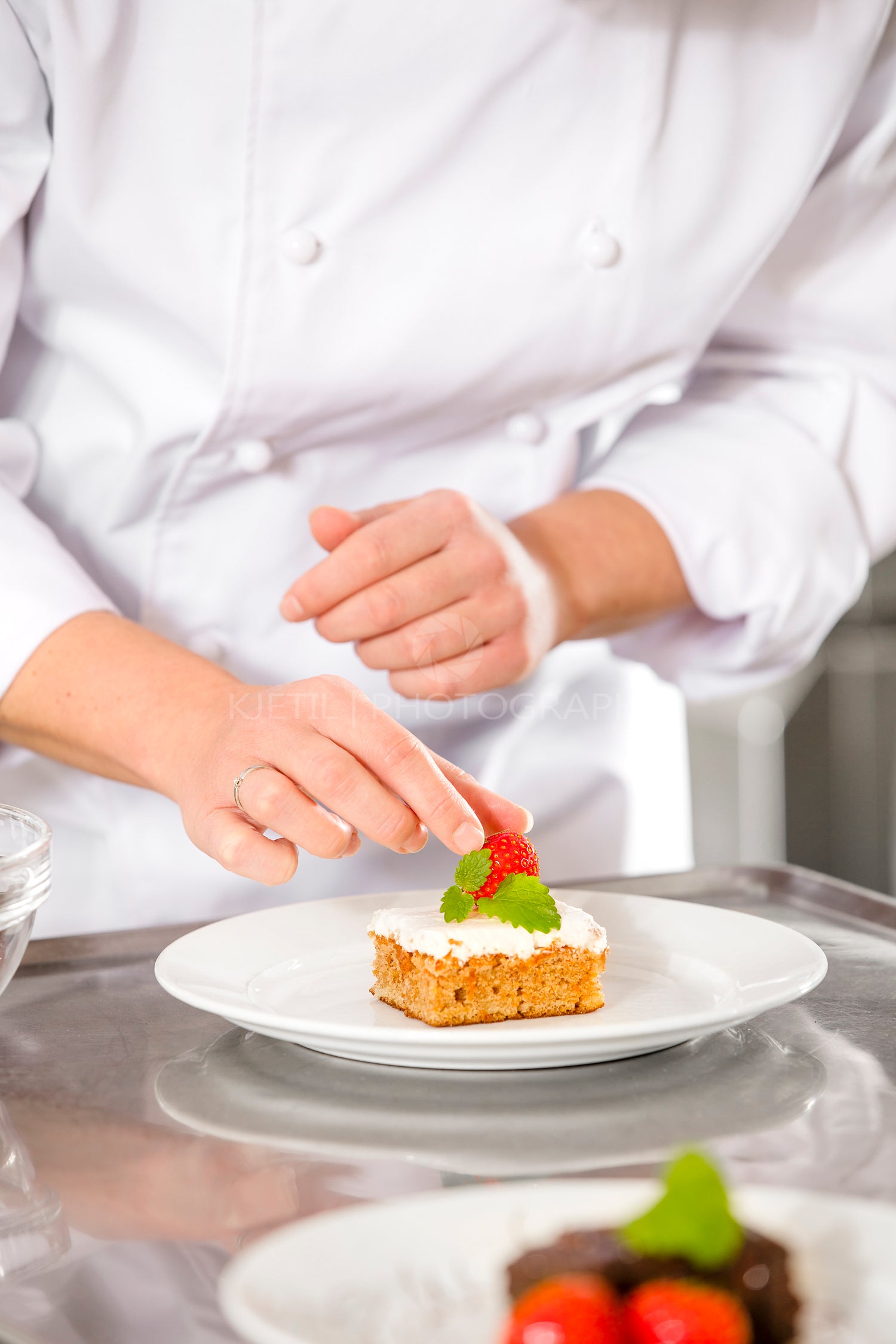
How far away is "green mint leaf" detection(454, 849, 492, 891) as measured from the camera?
714 millimetres

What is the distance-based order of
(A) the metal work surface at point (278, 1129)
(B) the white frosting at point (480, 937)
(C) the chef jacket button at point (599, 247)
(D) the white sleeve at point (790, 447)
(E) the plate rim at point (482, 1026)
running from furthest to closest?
(D) the white sleeve at point (790, 447), (C) the chef jacket button at point (599, 247), (B) the white frosting at point (480, 937), (E) the plate rim at point (482, 1026), (A) the metal work surface at point (278, 1129)

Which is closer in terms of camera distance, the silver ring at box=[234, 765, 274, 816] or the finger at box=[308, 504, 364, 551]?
the silver ring at box=[234, 765, 274, 816]

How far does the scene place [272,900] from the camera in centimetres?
107

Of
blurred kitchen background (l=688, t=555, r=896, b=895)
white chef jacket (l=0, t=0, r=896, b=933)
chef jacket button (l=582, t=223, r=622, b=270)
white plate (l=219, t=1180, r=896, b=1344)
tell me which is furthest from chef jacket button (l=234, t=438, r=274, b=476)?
blurred kitchen background (l=688, t=555, r=896, b=895)

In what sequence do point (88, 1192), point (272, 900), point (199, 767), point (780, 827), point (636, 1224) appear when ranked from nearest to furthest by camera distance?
point (636, 1224) → point (88, 1192) → point (199, 767) → point (272, 900) → point (780, 827)

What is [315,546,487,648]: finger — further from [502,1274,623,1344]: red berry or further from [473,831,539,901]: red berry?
[502,1274,623,1344]: red berry

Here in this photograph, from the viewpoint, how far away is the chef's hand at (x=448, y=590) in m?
0.90

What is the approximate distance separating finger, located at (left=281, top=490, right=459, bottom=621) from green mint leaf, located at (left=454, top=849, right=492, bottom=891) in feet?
0.79

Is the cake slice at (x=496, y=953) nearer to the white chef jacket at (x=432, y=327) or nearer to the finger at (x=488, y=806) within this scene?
the finger at (x=488, y=806)

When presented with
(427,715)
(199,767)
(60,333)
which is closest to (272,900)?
(427,715)

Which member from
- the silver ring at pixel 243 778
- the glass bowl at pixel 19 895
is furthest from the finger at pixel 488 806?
the glass bowl at pixel 19 895

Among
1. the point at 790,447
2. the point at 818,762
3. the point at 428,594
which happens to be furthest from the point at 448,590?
the point at 818,762

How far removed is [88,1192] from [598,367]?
755mm

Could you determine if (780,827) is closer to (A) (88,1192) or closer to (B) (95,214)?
(B) (95,214)
